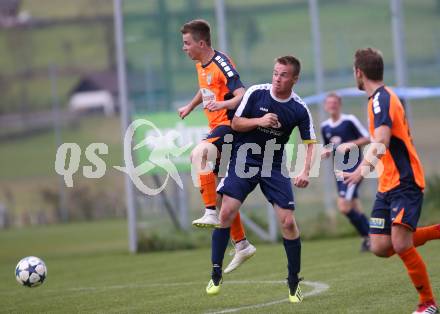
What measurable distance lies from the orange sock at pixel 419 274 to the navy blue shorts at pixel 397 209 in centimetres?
22

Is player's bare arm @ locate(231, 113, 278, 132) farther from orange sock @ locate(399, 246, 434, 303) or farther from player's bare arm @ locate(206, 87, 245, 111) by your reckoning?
orange sock @ locate(399, 246, 434, 303)

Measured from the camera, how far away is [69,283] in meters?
12.8

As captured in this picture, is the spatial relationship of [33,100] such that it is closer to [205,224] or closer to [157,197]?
[157,197]

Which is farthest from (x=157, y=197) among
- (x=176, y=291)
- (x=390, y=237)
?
(x=390, y=237)

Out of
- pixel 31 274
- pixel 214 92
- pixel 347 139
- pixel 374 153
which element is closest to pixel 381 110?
pixel 374 153

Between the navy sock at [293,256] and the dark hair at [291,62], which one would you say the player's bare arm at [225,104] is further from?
the navy sock at [293,256]

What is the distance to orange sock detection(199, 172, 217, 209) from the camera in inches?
397

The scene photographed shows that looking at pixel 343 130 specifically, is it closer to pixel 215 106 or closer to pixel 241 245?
pixel 241 245

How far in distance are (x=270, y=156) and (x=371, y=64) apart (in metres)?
1.80

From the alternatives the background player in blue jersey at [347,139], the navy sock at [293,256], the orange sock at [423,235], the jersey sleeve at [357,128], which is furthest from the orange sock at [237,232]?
the jersey sleeve at [357,128]

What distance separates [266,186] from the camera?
935cm

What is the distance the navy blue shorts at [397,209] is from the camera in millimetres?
7711

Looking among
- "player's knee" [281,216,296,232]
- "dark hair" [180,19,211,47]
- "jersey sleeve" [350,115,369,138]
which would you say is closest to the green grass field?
"player's knee" [281,216,296,232]

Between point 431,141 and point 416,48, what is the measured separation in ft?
5.55
